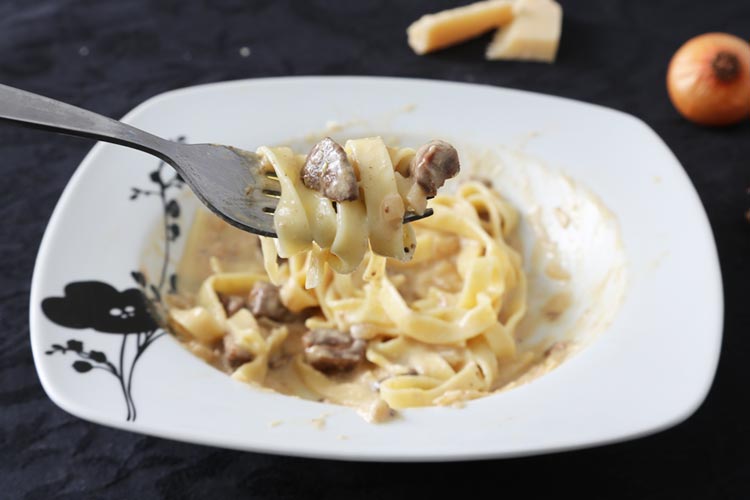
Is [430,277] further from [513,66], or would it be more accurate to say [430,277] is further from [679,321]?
[513,66]

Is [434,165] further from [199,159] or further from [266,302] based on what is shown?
[266,302]

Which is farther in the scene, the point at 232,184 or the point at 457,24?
the point at 457,24

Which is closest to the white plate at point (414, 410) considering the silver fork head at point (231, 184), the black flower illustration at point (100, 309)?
the black flower illustration at point (100, 309)

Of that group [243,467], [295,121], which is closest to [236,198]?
[243,467]

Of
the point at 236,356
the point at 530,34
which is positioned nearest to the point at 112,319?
the point at 236,356

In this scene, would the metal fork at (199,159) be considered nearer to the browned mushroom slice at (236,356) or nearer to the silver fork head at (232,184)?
the silver fork head at (232,184)
